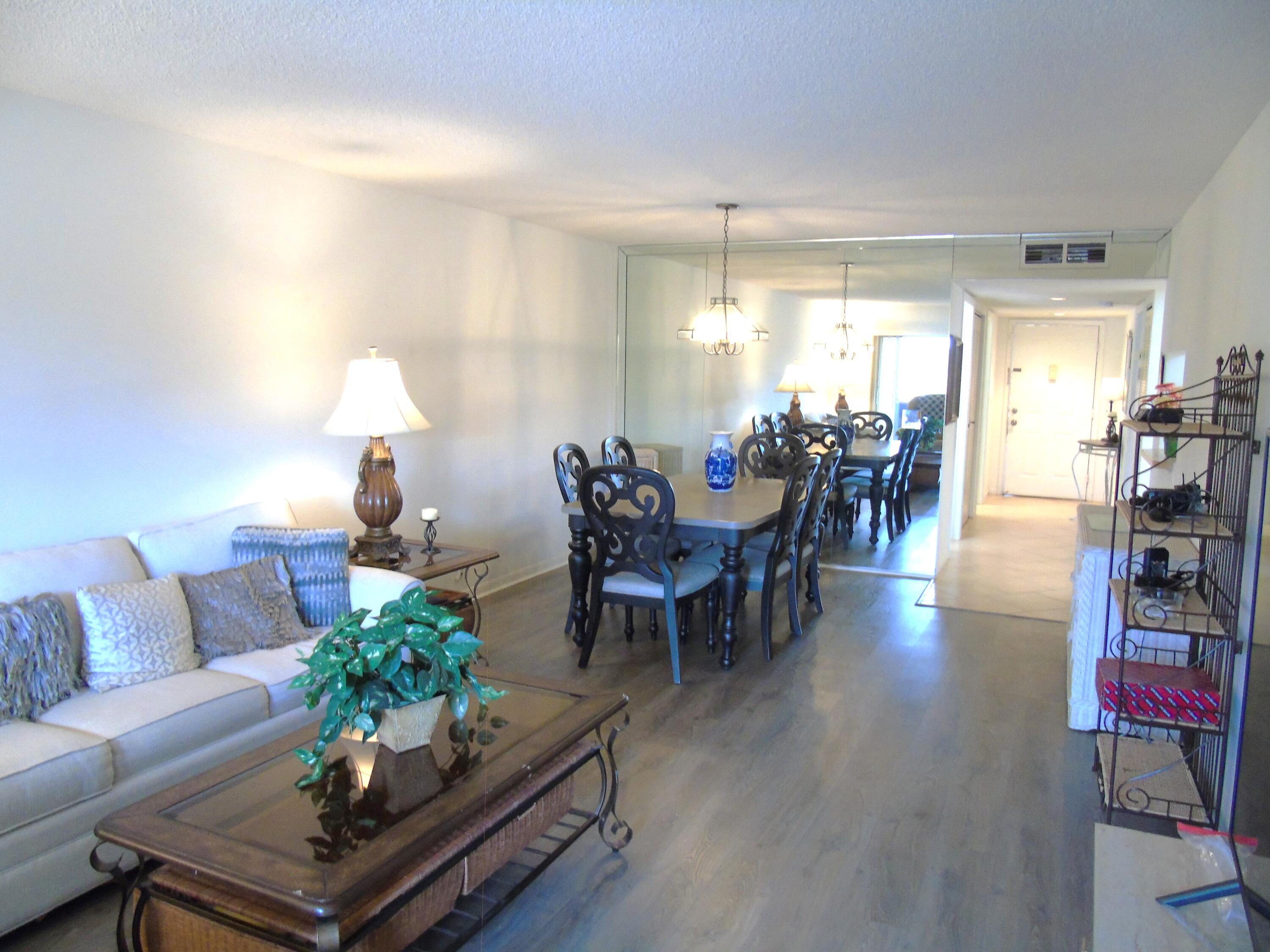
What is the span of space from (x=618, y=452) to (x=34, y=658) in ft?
12.3

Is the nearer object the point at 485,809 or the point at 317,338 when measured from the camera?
the point at 485,809

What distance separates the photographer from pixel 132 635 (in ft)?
8.84

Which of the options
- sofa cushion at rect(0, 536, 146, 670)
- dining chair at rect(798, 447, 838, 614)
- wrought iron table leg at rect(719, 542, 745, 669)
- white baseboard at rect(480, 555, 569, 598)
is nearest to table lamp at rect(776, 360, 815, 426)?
dining chair at rect(798, 447, 838, 614)

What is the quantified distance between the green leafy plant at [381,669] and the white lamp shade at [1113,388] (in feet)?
24.9

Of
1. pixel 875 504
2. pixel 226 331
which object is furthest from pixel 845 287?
pixel 226 331

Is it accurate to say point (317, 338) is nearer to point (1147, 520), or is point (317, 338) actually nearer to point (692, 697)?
point (692, 697)

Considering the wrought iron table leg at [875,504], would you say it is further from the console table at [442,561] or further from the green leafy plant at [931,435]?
the console table at [442,561]

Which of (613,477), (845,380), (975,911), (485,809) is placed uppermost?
(845,380)

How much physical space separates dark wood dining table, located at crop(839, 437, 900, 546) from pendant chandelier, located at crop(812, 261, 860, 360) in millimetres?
608

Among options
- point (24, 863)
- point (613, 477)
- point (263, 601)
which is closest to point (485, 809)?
point (24, 863)

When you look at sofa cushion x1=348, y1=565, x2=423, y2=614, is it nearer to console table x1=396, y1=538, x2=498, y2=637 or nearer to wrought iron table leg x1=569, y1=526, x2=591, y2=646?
console table x1=396, y1=538, x2=498, y2=637

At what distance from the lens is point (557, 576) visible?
5.85m

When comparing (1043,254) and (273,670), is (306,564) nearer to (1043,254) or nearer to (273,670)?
(273,670)

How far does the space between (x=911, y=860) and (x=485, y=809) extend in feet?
4.26
